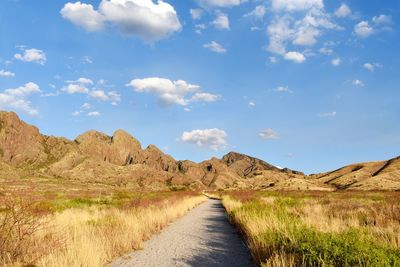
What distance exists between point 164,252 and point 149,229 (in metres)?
4.23

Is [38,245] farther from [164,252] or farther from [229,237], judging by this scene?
[229,237]

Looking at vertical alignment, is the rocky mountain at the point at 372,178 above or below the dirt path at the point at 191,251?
above

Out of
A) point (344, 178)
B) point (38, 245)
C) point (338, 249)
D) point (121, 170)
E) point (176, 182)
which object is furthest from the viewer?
point (176, 182)

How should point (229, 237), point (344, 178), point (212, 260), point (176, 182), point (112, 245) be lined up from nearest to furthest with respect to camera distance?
point (212, 260)
point (112, 245)
point (229, 237)
point (344, 178)
point (176, 182)

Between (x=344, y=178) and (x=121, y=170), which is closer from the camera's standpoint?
(x=344, y=178)

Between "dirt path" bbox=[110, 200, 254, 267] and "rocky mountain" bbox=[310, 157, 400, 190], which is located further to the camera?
"rocky mountain" bbox=[310, 157, 400, 190]

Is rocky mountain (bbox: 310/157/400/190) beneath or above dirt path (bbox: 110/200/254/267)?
above

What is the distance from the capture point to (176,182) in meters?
195

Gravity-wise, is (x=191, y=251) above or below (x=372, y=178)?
below

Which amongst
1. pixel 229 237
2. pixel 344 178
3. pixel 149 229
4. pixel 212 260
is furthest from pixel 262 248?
pixel 344 178

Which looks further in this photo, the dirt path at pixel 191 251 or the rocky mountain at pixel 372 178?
the rocky mountain at pixel 372 178

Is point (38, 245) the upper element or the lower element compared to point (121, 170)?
lower

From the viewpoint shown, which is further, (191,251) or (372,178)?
(372,178)

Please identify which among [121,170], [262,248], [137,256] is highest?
[121,170]
